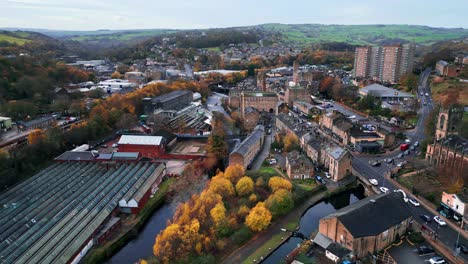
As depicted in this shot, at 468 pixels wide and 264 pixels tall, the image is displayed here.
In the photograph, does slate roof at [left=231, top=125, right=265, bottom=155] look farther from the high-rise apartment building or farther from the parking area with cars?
the high-rise apartment building

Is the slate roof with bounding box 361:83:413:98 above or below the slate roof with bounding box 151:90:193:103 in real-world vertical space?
above

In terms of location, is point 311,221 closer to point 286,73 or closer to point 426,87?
point 426,87

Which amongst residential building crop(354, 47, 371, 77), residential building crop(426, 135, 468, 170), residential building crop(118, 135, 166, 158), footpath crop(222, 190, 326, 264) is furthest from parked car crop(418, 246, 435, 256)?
residential building crop(354, 47, 371, 77)

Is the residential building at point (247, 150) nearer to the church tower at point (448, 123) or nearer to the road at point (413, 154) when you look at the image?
the road at point (413, 154)

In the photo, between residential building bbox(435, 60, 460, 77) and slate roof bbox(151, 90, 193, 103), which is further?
residential building bbox(435, 60, 460, 77)

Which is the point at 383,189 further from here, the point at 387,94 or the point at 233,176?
the point at 387,94

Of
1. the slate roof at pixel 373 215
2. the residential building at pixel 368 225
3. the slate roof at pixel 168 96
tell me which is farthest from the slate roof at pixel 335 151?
the slate roof at pixel 168 96

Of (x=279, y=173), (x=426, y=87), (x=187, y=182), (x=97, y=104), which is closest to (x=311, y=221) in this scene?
(x=279, y=173)
